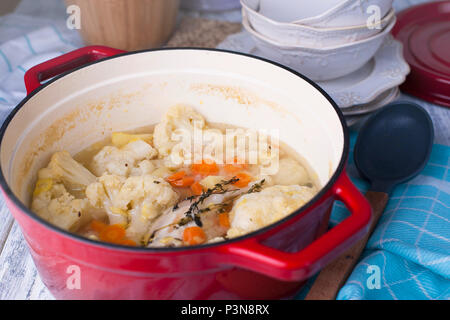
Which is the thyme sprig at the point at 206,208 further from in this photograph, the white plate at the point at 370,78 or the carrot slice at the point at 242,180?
the white plate at the point at 370,78

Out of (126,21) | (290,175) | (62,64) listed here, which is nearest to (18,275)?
(62,64)

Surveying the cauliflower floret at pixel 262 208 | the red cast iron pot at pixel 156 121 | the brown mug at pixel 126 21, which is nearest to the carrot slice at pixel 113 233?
the red cast iron pot at pixel 156 121

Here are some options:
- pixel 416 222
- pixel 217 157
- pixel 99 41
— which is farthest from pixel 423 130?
pixel 99 41

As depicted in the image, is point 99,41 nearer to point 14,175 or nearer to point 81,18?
point 81,18

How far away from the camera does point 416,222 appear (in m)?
1.30

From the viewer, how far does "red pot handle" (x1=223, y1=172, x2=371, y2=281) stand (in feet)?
2.72

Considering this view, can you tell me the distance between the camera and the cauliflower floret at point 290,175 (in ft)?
4.26

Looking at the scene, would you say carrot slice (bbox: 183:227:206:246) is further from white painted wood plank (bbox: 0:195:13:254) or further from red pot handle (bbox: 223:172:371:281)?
white painted wood plank (bbox: 0:195:13:254)

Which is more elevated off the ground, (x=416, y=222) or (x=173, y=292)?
(x=173, y=292)

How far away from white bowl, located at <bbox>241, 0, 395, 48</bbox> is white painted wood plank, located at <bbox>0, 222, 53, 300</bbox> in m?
0.92

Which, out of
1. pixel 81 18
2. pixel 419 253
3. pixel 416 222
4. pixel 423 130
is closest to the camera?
pixel 419 253

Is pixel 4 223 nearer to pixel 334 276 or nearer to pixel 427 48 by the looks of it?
pixel 334 276

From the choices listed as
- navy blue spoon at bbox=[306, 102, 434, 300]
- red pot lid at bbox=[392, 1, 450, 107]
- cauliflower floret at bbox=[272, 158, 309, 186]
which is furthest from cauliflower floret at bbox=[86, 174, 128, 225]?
red pot lid at bbox=[392, 1, 450, 107]

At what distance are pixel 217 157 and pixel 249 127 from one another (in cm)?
18
